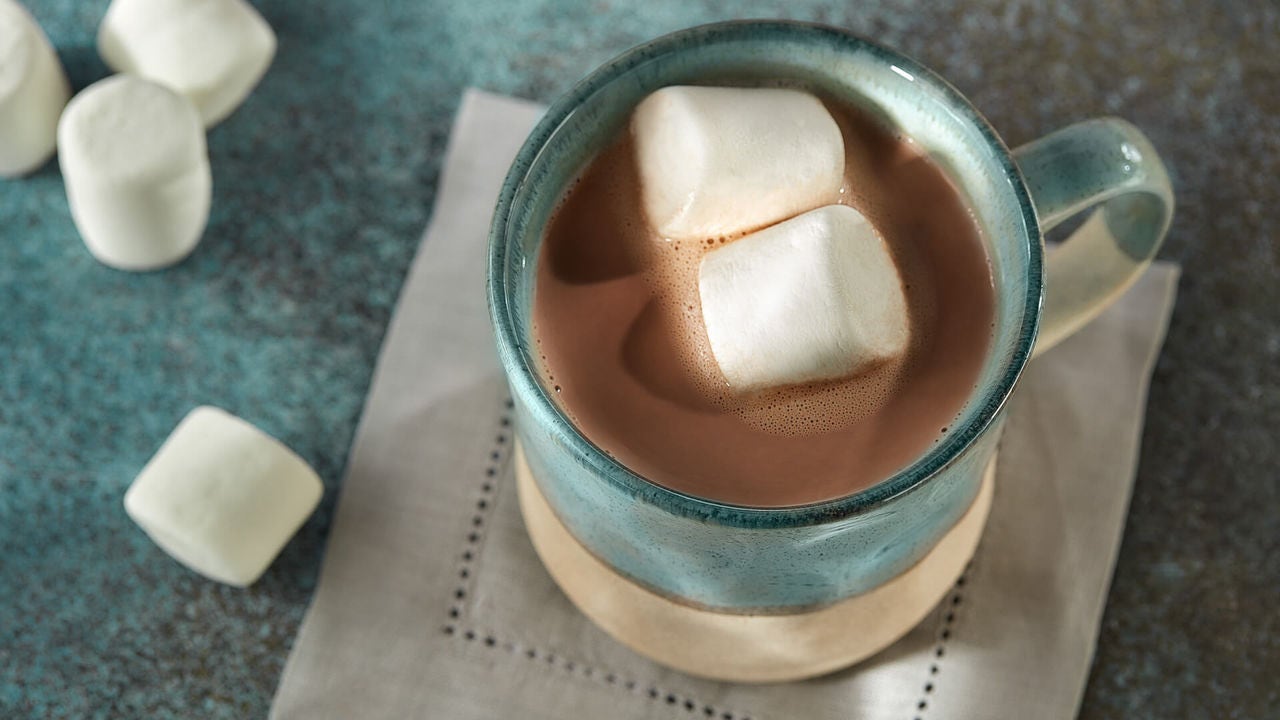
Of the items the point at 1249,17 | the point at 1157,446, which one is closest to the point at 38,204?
the point at 1157,446

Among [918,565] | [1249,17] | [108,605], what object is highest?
[1249,17]

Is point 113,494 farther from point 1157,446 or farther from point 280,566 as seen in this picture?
point 1157,446

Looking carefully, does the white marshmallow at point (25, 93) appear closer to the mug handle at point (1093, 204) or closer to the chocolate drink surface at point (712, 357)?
the chocolate drink surface at point (712, 357)

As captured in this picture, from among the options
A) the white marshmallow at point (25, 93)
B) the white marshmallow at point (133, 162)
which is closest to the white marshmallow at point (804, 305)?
the white marshmallow at point (133, 162)

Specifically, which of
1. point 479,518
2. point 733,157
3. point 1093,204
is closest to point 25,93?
point 479,518

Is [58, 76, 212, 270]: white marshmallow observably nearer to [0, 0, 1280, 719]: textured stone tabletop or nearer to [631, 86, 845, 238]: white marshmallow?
[0, 0, 1280, 719]: textured stone tabletop

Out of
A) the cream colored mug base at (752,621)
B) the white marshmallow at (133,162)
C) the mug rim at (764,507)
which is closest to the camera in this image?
the mug rim at (764,507)

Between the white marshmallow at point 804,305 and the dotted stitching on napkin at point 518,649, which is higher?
the white marshmallow at point 804,305
